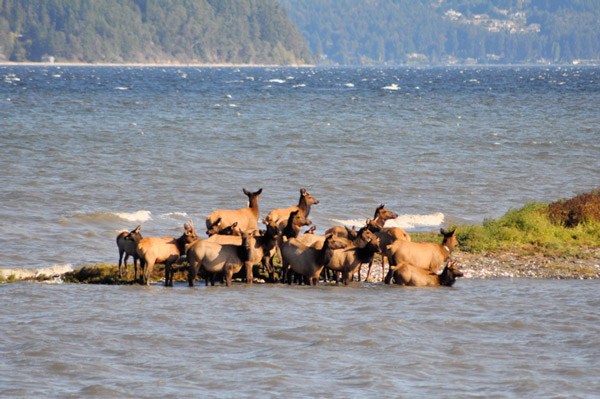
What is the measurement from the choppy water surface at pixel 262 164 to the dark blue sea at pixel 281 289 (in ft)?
0.45

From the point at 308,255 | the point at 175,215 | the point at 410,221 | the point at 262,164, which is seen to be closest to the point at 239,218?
the point at 308,255

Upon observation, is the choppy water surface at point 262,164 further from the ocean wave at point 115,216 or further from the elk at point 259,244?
the elk at point 259,244

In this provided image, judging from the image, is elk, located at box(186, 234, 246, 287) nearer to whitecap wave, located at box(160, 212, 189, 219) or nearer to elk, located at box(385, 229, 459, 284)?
elk, located at box(385, 229, 459, 284)

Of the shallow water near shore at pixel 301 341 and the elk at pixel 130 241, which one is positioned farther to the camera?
the elk at pixel 130 241

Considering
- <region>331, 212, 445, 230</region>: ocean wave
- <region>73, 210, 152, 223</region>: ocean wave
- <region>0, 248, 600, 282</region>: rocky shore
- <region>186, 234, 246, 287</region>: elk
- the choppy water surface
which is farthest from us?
the choppy water surface

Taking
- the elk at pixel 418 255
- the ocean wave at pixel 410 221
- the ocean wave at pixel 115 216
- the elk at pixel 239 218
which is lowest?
the elk at pixel 418 255

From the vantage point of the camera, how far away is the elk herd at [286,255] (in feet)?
56.9

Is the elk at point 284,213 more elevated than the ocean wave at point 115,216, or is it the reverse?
the elk at point 284,213

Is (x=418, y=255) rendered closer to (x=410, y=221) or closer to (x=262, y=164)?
(x=410, y=221)

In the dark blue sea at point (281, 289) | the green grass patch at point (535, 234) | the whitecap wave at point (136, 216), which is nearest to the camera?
the dark blue sea at point (281, 289)

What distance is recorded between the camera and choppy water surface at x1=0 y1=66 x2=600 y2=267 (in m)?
26.8

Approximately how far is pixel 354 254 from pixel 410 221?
8538 mm

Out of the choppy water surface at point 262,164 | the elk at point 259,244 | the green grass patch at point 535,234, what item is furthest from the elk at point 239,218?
the green grass patch at point 535,234

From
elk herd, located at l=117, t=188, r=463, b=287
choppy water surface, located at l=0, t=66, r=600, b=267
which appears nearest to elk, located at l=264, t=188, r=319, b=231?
elk herd, located at l=117, t=188, r=463, b=287
